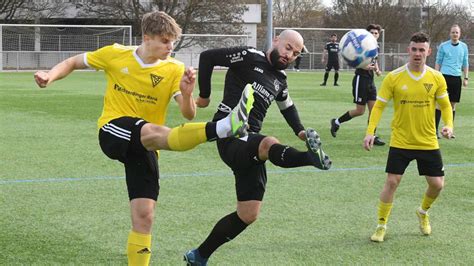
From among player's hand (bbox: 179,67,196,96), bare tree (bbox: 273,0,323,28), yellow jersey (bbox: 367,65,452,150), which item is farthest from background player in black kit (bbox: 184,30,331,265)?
bare tree (bbox: 273,0,323,28)

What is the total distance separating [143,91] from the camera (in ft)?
17.0

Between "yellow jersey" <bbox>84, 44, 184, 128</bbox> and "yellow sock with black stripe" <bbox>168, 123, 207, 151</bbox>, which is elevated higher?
"yellow jersey" <bbox>84, 44, 184, 128</bbox>

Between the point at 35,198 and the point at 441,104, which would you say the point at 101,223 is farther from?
the point at 441,104

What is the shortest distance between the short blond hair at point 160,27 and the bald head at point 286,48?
32.6 inches

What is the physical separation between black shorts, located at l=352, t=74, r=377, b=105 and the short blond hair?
7.82 meters

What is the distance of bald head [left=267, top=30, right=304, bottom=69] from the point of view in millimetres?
5551

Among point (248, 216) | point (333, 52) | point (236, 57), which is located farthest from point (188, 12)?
point (248, 216)

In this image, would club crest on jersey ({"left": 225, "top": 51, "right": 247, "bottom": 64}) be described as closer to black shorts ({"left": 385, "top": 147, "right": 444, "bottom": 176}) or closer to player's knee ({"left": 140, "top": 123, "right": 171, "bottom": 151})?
player's knee ({"left": 140, "top": 123, "right": 171, "bottom": 151})

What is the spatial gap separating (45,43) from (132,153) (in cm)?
3636

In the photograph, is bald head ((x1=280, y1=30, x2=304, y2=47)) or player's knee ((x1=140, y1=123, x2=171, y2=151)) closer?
player's knee ((x1=140, y1=123, x2=171, y2=151))

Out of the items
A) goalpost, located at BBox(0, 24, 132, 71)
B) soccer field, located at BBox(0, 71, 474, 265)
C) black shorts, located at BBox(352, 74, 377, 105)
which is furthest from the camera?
goalpost, located at BBox(0, 24, 132, 71)

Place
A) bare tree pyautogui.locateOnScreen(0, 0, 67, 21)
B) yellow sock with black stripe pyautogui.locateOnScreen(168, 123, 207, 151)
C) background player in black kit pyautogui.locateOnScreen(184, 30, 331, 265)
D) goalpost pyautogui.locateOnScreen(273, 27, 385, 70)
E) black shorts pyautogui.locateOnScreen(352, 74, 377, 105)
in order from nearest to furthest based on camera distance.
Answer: yellow sock with black stripe pyautogui.locateOnScreen(168, 123, 207, 151), background player in black kit pyautogui.locateOnScreen(184, 30, 331, 265), black shorts pyautogui.locateOnScreen(352, 74, 377, 105), goalpost pyautogui.locateOnScreen(273, 27, 385, 70), bare tree pyautogui.locateOnScreen(0, 0, 67, 21)

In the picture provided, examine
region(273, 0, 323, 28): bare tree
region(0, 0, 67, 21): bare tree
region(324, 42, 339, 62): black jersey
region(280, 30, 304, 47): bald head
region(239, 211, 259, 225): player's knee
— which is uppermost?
region(273, 0, 323, 28): bare tree

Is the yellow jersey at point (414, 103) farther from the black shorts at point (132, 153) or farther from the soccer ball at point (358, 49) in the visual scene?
→ the black shorts at point (132, 153)
